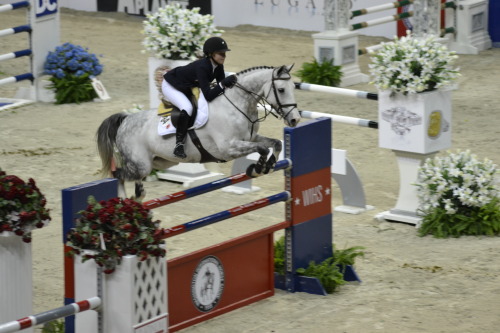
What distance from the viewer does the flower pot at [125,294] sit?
5754 mm

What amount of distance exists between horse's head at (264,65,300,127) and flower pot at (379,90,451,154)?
1538mm

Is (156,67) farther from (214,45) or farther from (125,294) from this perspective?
(125,294)

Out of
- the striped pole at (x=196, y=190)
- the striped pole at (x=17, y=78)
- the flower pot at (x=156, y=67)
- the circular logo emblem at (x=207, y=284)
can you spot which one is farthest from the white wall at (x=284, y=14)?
the circular logo emblem at (x=207, y=284)

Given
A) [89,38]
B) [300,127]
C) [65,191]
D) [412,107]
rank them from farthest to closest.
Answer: [89,38]
[412,107]
[300,127]
[65,191]

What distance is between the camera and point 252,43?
17.1 m

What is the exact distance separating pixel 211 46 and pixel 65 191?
2.38 metres

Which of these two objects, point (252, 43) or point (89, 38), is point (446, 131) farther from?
point (89, 38)

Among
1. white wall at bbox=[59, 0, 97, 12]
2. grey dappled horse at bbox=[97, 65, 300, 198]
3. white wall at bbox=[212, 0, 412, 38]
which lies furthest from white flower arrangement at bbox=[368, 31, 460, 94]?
white wall at bbox=[59, 0, 97, 12]

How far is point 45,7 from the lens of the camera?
45.1ft

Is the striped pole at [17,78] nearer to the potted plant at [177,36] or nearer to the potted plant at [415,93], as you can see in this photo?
the potted plant at [177,36]

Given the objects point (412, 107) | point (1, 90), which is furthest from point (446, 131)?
point (1, 90)

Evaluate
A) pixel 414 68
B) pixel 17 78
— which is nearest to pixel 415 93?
pixel 414 68

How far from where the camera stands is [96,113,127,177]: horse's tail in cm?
886

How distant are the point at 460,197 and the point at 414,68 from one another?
44.7 inches
